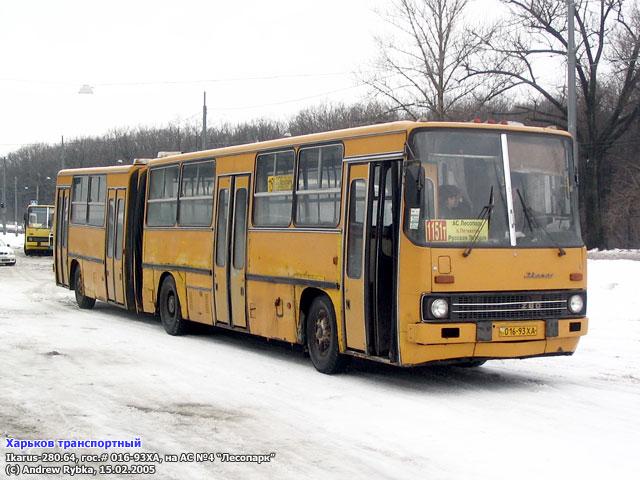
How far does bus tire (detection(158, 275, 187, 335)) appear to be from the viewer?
55.5 ft

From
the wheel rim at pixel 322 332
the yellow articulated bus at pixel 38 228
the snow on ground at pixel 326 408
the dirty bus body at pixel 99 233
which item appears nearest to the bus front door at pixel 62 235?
the dirty bus body at pixel 99 233

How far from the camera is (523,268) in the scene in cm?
1088

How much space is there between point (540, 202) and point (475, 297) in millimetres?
1388

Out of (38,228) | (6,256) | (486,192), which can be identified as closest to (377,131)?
(486,192)

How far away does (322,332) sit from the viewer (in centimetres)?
1239

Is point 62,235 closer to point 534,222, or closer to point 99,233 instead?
point 99,233

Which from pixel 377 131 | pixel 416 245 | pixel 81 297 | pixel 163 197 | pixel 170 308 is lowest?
pixel 81 297

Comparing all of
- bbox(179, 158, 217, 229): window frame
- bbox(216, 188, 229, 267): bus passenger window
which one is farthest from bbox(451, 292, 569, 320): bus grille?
bbox(179, 158, 217, 229): window frame

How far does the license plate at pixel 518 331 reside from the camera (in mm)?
10750

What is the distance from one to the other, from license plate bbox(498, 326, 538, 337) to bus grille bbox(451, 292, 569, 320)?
11cm

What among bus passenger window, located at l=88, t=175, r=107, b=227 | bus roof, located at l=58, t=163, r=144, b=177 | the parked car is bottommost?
the parked car

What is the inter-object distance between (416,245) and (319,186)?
2368mm

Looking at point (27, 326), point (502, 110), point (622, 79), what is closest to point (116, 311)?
point (27, 326)

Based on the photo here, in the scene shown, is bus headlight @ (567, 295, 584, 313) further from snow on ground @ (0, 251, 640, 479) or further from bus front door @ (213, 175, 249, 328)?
bus front door @ (213, 175, 249, 328)
